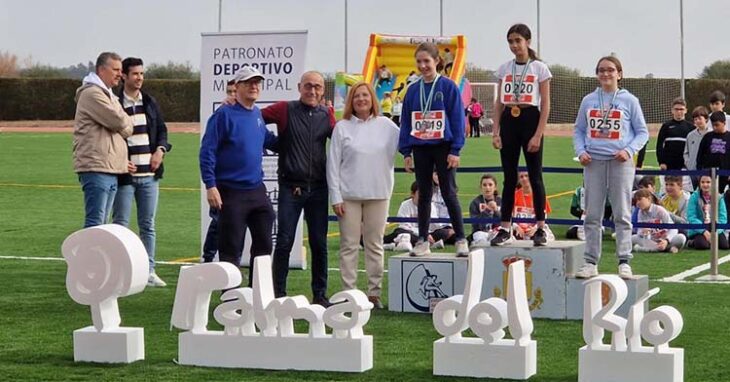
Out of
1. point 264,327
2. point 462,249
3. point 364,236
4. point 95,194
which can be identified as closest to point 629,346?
point 264,327

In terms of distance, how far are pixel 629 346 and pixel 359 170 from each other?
3.49 metres

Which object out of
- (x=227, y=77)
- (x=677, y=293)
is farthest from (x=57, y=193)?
(x=677, y=293)

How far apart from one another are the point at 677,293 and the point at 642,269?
76.1 inches

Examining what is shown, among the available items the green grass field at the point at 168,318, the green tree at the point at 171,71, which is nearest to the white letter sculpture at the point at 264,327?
the green grass field at the point at 168,318

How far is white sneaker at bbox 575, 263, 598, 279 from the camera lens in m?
10.5

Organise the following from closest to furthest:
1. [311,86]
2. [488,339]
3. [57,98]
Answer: [488,339] → [311,86] → [57,98]

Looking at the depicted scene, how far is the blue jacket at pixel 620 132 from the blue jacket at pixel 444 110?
0.90m

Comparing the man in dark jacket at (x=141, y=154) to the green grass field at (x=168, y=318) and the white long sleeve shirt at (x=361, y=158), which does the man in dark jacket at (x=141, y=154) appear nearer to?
the green grass field at (x=168, y=318)

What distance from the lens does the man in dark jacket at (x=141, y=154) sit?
11945 millimetres

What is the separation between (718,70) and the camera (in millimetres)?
60469

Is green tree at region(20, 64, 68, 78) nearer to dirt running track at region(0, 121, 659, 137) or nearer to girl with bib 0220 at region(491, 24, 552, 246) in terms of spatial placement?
dirt running track at region(0, 121, 659, 137)

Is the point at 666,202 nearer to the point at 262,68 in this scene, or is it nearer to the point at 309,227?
the point at 262,68

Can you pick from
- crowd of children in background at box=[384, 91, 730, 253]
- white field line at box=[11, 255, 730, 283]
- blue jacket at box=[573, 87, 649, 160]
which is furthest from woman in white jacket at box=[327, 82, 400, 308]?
crowd of children in background at box=[384, 91, 730, 253]

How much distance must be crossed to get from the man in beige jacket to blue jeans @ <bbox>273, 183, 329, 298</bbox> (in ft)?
5.26
